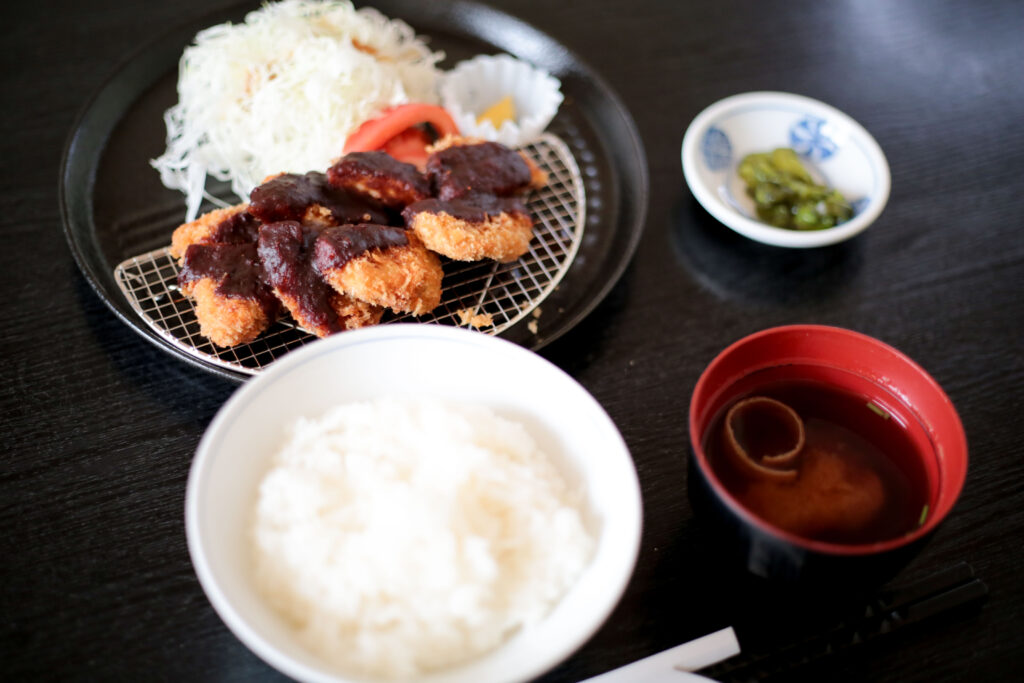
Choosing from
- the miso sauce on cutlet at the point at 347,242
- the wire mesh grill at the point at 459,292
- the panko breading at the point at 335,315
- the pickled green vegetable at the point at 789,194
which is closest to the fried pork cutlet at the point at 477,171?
the wire mesh grill at the point at 459,292

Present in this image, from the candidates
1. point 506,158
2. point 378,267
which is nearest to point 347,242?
point 378,267

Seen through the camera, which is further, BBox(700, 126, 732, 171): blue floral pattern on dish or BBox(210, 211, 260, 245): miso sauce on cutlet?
BBox(700, 126, 732, 171): blue floral pattern on dish

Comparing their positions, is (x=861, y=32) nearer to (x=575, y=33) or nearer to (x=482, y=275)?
(x=575, y=33)

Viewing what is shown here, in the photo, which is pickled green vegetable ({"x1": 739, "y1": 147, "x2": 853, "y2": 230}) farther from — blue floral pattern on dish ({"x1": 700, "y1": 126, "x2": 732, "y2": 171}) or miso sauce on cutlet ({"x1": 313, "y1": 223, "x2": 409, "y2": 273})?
miso sauce on cutlet ({"x1": 313, "y1": 223, "x2": 409, "y2": 273})

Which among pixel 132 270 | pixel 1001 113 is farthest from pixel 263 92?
pixel 1001 113

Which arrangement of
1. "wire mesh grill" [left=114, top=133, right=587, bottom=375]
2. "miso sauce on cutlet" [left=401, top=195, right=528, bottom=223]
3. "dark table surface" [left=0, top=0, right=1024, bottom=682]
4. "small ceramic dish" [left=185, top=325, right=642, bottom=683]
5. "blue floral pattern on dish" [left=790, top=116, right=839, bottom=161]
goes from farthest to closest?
1. "blue floral pattern on dish" [left=790, top=116, right=839, bottom=161]
2. "miso sauce on cutlet" [left=401, top=195, right=528, bottom=223]
3. "wire mesh grill" [left=114, top=133, right=587, bottom=375]
4. "dark table surface" [left=0, top=0, right=1024, bottom=682]
5. "small ceramic dish" [left=185, top=325, right=642, bottom=683]

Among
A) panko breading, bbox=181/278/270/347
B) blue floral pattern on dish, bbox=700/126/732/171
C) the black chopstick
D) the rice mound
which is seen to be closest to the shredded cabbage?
panko breading, bbox=181/278/270/347

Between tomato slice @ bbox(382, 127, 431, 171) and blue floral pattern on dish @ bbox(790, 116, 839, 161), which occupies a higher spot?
tomato slice @ bbox(382, 127, 431, 171)
